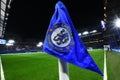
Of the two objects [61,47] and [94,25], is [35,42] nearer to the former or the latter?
[94,25]

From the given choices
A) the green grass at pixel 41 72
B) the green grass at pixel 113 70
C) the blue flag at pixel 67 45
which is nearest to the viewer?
the blue flag at pixel 67 45

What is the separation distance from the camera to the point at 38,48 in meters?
77.4

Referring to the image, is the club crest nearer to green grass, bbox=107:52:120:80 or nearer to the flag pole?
the flag pole

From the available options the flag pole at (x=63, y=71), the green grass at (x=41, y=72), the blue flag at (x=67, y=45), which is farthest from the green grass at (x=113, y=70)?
the blue flag at (x=67, y=45)

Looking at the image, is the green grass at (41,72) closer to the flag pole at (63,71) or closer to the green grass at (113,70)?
the green grass at (113,70)

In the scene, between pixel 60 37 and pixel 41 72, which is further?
pixel 41 72

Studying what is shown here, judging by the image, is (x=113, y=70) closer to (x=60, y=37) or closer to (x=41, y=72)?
(x=41, y=72)

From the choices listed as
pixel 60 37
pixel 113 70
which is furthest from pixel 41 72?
pixel 60 37

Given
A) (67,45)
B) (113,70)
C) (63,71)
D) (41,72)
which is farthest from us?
(41,72)

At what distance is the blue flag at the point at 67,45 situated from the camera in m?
1.74

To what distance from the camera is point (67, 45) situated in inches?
70.3

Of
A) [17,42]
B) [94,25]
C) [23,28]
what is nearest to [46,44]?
[23,28]

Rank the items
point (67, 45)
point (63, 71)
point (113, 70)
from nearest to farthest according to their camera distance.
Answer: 1. point (67, 45)
2. point (63, 71)
3. point (113, 70)

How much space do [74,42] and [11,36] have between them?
68.0 meters
